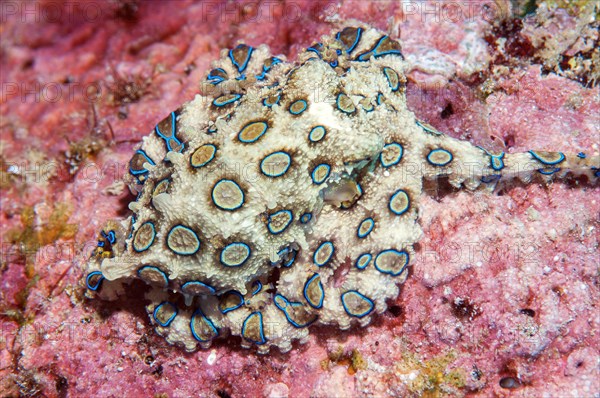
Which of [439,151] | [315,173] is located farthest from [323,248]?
[439,151]

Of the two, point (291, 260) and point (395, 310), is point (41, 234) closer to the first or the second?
point (291, 260)

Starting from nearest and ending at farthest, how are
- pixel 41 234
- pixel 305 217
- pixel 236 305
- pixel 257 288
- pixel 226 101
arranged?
pixel 305 217
pixel 236 305
pixel 257 288
pixel 226 101
pixel 41 234

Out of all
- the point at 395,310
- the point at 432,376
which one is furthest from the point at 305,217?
the point at 432,376

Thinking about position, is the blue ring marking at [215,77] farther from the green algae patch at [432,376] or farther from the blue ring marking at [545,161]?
the green algae patch at [432,376]

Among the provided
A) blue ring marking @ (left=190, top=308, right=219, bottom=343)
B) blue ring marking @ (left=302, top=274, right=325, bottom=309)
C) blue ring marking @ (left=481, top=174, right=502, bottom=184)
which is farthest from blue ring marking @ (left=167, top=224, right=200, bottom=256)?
blue ring marking @ (left=481, top=174, right=502, bottom=184)

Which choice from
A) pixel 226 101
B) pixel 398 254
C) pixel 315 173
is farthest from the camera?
pixel 226 101

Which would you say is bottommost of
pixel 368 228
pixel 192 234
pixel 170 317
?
pixel 170 317

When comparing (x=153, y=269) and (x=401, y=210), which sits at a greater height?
(x=153, y=269)

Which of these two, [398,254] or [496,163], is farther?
[496,163]
